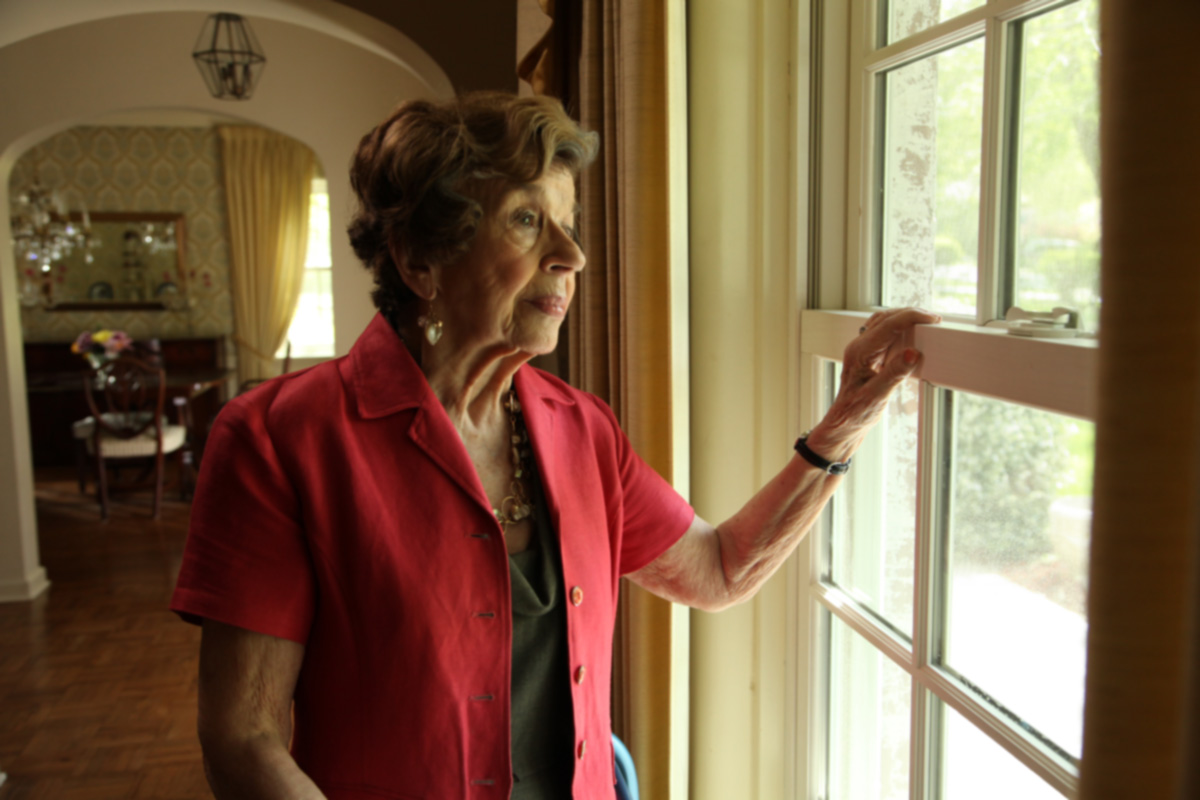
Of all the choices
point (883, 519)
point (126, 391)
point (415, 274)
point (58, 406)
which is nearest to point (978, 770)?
point (883, 519)

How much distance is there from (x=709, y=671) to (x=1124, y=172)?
4.53 feet

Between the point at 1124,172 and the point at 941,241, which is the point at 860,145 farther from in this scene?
the point at 1124,172

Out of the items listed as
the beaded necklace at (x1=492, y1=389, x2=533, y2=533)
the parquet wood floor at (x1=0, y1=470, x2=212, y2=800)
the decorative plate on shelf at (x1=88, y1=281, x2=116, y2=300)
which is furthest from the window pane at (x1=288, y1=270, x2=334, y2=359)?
the beaded necklace at (x1=492, y1=389, x2=533, y2=533)

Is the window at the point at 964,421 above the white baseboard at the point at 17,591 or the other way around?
above

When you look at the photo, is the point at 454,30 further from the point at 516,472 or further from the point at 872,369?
the point at 872,369

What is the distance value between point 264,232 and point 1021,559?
961cm

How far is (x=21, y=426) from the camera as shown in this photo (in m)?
5.04

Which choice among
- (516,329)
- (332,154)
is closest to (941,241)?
(516,329)

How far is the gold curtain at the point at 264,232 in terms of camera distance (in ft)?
31.1

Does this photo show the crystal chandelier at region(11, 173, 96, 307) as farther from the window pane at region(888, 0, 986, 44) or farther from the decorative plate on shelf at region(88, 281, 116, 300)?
the window pane at region(888, 0, 986, 44)

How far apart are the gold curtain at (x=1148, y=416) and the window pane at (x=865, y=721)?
37.4 inches

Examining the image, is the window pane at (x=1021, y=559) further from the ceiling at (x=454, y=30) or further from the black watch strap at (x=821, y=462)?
the ceiling at (x=454, y=30)

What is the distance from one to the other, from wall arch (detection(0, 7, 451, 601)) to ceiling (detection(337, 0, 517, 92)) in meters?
0.06

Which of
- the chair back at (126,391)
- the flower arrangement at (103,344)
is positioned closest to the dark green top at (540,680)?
the chair back at (126,391)
